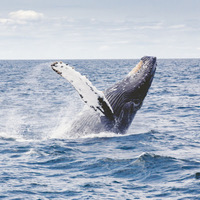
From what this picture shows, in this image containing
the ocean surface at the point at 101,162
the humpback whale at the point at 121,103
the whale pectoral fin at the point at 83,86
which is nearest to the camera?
the ocean surface at the point at 101,162

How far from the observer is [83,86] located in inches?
363

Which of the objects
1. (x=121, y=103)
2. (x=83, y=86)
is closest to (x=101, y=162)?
(x=83, y=86)

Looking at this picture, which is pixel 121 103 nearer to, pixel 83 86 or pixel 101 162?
pixel 83 86

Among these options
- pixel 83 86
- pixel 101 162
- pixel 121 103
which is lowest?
pixel 101 162

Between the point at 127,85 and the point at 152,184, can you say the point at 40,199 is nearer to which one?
the point at 152,184

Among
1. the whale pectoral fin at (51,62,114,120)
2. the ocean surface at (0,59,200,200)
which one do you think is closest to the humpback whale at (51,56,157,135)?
the ocean surface at (0,59,200,200)

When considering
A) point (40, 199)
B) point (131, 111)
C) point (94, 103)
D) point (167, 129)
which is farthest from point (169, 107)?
point (40, 199)

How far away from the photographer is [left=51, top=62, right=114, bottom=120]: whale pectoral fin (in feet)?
29.4

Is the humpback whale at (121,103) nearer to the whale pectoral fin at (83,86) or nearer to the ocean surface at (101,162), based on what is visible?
the ocean surface at (101,162)

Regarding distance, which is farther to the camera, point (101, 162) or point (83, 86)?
point (83, 86)

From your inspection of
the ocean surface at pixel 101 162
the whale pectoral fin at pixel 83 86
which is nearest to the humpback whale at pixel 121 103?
the ocean surface at pixel 101 162

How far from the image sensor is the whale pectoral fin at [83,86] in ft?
29.4

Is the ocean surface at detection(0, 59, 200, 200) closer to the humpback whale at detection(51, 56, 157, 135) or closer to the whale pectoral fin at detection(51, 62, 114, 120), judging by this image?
the humpback whale at detection(51, 56, 157, 135)

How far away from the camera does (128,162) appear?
8906 millimetres
